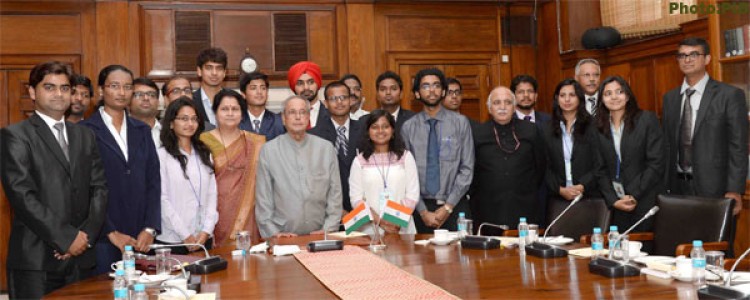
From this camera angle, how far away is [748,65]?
5.42 m

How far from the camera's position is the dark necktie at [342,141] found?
4.93 m

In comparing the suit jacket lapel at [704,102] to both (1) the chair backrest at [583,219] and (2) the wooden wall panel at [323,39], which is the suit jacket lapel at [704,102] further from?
(2) the wooden wall panel at [323,39]

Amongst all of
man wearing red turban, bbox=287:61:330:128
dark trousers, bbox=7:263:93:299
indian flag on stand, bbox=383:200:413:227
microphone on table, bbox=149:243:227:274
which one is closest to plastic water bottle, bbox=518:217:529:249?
indian flag on stand, bbox=383:200:413:227

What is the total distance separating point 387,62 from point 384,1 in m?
0.62

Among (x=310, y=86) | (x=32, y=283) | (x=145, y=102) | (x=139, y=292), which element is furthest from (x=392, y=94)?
(x=139, y=292)

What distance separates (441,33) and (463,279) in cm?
548

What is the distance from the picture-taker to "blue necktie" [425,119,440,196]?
15.7ft

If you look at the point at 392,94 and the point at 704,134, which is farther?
the point at 392,94

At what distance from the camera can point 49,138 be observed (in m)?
3.47

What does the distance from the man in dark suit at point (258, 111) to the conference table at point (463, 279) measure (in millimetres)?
1508

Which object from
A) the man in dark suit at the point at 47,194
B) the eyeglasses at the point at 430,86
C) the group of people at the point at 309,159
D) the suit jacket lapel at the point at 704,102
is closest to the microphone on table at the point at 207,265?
the group of people at the point at 309,159

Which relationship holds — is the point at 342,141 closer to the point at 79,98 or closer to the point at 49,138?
the point at 79,98

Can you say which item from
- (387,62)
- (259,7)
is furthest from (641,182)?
(259,7)

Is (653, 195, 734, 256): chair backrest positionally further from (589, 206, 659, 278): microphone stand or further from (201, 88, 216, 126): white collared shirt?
(201, 88, 216, 126): white collared shirt
